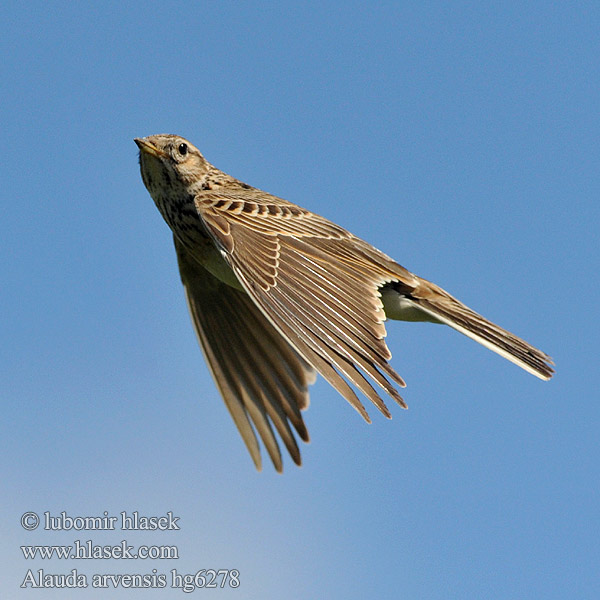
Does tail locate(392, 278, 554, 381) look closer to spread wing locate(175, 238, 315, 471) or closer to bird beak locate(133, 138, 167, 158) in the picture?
spread wing locate(175, 238, 315, 471)

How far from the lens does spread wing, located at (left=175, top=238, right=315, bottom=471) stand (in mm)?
9367

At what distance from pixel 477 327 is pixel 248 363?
2.55 meters

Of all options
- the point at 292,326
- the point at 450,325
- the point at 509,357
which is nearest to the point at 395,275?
the point at 450,325

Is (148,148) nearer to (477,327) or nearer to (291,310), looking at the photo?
(291,310)

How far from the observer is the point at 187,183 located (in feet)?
31.3

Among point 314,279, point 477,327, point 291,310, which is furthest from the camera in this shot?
point 477,327

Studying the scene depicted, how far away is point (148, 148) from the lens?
9438mm

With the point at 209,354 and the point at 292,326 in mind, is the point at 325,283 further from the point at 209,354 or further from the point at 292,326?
the point at 209,354

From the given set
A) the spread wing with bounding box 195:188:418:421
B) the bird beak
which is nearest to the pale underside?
the spread wing with bounding box 195:188:418:421

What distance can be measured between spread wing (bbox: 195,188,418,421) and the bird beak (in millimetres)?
699

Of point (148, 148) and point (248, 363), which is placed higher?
point (148, 148)

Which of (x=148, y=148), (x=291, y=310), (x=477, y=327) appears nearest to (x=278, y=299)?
(x=291, y=310)

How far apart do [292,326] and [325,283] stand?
804 mm

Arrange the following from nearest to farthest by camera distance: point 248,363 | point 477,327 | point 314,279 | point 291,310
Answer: point 291,310
point 314,279
point 477,327
point 248,363
